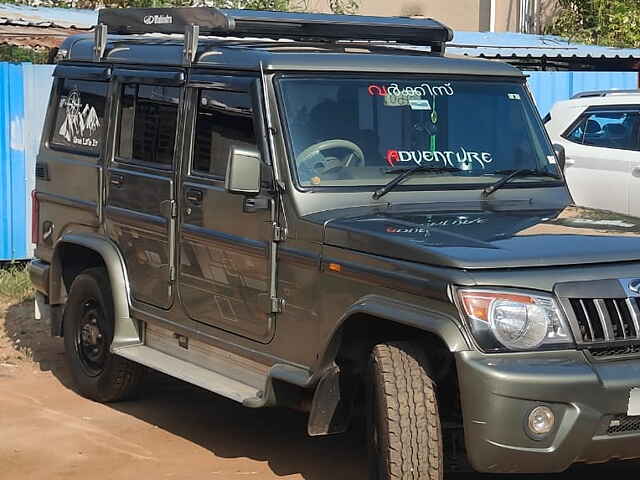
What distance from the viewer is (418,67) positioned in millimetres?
6125

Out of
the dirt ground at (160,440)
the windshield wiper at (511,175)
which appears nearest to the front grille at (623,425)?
the dirt ground at (160,440)

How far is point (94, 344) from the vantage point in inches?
293

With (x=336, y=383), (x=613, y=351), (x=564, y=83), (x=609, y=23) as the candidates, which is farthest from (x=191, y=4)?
(x=613, y=351)

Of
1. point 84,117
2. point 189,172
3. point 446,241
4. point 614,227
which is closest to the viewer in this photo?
point 446,241

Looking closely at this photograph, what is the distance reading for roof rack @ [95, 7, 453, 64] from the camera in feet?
21.3

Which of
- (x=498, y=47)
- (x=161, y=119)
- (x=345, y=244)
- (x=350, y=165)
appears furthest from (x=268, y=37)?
(x=498, y=47)

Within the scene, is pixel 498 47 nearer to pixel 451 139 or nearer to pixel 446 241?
pixel 451 139

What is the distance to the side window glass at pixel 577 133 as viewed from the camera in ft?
39.7

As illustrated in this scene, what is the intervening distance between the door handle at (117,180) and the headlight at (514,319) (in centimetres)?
290

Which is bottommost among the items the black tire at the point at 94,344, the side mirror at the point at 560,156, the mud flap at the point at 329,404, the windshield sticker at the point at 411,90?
the black tire at the point at 94,344

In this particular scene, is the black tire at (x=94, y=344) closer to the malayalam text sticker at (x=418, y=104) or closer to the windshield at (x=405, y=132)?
the windshield at (x=405, y=132)

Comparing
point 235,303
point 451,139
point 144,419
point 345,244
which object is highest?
point 451,139

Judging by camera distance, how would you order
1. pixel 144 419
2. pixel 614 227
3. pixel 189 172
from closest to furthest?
1. pixel 614 227
2. pixel 189 172
3. pixel 144 419

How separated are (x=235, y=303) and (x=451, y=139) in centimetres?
132
